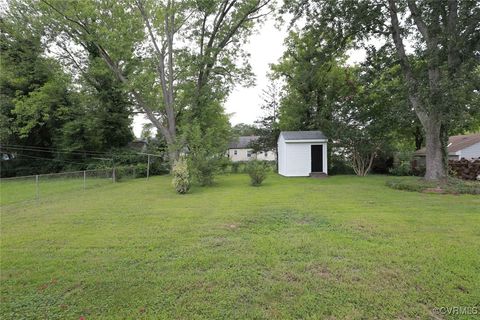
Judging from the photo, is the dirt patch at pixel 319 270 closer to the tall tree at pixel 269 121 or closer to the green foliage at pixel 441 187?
the green foliage at pixel 441 187

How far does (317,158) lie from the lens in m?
17.2

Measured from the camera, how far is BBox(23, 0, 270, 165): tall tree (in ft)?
55.8

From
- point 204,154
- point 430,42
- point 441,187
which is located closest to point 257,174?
point 204,154

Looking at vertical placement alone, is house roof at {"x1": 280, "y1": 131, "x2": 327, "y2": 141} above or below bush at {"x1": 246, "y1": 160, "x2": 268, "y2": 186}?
above

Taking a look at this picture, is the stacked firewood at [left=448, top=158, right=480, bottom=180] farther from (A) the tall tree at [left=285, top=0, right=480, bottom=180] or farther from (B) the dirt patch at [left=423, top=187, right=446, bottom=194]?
(B) the dirt patch at [left=423, top=187, right=446, bottom=194]

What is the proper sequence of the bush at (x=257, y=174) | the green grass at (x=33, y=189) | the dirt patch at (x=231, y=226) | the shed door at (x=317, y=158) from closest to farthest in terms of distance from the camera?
the dirt patch at (x=231, y=226)
the green grass at (x=33, y=189)
the bush at (x=257, y=174)
the shed door at (x=317, y=158)

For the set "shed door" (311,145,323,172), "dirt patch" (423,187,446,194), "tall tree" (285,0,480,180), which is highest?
"tall tree" (285,0,480,180)

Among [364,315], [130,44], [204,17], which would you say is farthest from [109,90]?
[364,315]

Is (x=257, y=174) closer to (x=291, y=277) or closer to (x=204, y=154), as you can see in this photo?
(x=204, y=154)

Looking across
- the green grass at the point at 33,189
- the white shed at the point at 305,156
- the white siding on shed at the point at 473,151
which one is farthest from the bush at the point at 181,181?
the white siding on shed at the point at 473,151

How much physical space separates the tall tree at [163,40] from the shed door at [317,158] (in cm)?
825

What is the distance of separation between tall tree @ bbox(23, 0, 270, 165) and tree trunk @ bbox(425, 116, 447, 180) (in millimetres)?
12311

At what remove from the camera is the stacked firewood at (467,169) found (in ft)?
45.3

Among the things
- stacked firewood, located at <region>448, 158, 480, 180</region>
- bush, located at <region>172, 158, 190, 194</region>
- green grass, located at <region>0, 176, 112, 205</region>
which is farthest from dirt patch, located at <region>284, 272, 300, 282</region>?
stacked firewood, located at <region>448, 158, 480, 180</region>
